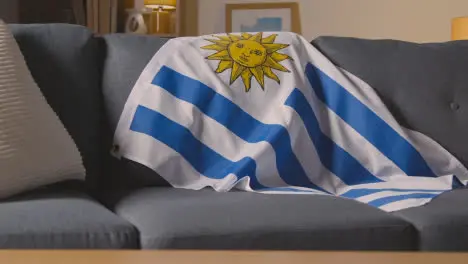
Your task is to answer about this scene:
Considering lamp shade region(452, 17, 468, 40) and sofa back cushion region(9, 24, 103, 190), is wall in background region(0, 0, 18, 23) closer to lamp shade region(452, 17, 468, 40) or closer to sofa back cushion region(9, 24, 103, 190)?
sofa back cushion region(9, 24, 103, 190)

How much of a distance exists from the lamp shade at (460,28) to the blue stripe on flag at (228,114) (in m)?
1.52

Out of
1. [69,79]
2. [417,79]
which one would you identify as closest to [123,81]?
[69,79]

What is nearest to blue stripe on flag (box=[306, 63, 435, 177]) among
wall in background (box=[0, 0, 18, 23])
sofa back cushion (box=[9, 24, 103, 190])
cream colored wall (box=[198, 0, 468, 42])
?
sofa back cushion (box=[9, 24, 103, 190])

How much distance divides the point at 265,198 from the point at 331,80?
20.4 inches

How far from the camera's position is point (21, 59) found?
1.75 meters

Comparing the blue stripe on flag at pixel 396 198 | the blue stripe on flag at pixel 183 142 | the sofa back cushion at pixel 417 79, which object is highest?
the sofa back cushion at pixel 417 79

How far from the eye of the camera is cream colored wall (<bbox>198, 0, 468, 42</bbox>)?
13.1ft

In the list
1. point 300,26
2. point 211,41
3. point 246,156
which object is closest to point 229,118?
point 246,156

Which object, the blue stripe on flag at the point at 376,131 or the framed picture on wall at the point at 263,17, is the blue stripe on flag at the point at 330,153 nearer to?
the blue stripe on flag at the point at 376,131

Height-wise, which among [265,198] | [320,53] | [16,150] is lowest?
[265,198]

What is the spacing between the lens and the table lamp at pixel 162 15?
172 inches

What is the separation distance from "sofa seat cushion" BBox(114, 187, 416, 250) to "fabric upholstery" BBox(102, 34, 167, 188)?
242mm

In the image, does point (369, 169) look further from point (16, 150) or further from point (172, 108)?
point (16, 150)

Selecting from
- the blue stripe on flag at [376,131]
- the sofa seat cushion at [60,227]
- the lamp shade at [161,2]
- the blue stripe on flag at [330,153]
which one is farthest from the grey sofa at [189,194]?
the lamp shade at [161,2]
